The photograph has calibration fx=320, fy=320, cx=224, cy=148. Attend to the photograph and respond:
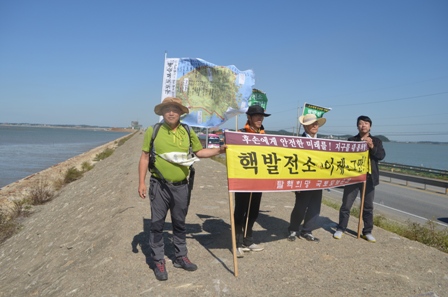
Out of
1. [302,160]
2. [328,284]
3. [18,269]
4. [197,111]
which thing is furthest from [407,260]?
[18,269]

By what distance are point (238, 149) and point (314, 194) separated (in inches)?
78.0

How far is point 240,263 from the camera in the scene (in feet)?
14.5

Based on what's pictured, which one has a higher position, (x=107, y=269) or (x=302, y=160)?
(x=302, y=160)

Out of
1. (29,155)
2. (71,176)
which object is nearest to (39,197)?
(71,176)

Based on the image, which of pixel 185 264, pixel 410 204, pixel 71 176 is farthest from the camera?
pixel 71 176

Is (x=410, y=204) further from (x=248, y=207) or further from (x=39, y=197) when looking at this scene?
(x=39, y=197)

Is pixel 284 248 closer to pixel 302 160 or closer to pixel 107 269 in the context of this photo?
pixel 302 160

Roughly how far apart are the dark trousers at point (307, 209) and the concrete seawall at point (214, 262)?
0.33 metres

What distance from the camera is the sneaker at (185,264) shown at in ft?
13.5

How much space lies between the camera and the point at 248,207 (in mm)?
4832

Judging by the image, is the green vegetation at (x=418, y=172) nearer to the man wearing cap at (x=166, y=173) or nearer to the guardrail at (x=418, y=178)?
the guardrail at (x=418, y=178)

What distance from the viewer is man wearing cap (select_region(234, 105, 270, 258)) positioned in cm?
462

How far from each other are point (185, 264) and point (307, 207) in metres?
2.49

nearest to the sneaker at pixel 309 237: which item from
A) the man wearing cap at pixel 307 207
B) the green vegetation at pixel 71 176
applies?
the man wearing cap at pixel 307 207
